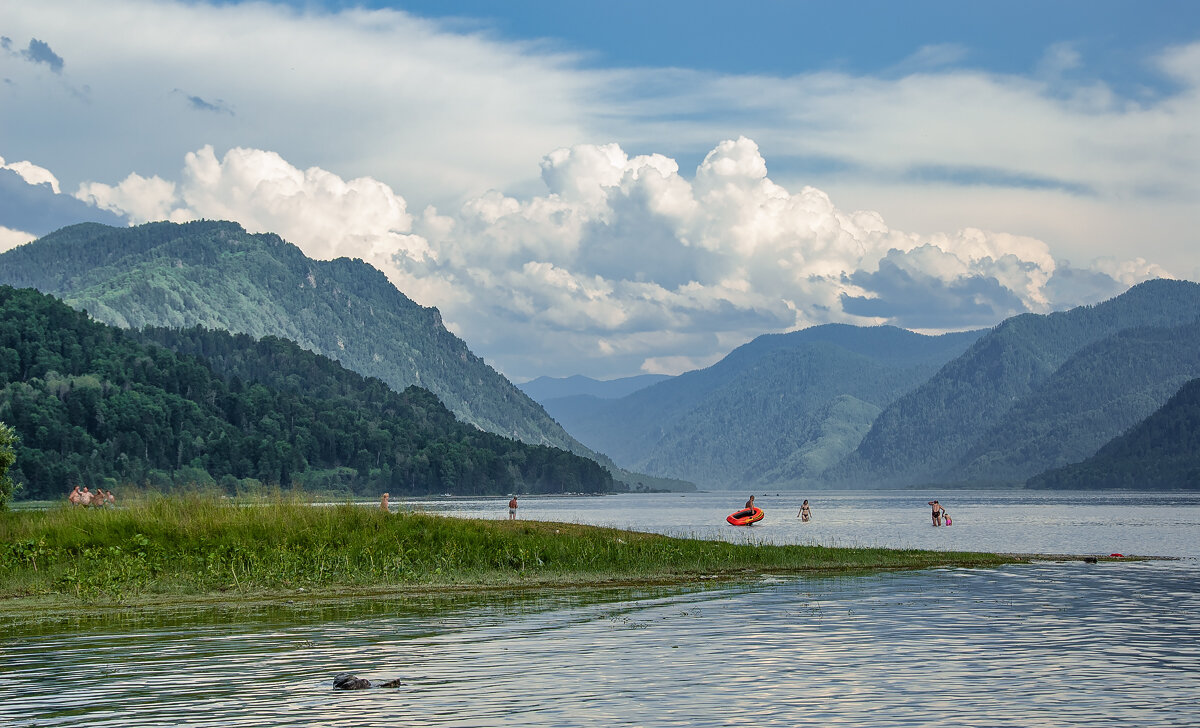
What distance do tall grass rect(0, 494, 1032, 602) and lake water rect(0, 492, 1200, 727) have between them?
5.22 m

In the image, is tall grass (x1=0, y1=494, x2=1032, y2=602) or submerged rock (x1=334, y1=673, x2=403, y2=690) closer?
submerged rock (x1=334, y1=673, x2=403, y2=690)

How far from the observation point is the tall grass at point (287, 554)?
4641cm

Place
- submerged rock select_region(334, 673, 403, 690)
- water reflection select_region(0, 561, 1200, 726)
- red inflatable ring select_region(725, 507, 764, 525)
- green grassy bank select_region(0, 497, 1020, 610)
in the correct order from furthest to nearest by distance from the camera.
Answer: red inflatable ring select_region(725, 507, 764, 525)
green grassy bank select_region(0, 497, 1020, 610)
submerged rock select_region(334, 673, 403, 690)
water reflection select_region(0, 561, 1200, 726)

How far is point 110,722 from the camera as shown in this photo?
2333 cm

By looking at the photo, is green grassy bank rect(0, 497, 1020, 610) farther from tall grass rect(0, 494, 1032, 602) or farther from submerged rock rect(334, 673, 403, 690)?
submerged rock rect(334, 673, 403, 690)

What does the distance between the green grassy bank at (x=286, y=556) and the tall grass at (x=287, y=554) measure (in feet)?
0.17

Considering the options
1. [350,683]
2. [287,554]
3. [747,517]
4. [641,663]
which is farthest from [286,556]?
[747,517]

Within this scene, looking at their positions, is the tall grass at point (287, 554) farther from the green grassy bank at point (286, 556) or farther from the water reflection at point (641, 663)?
the water reflection at point (641, 663)

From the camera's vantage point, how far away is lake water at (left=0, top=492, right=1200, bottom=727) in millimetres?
24234

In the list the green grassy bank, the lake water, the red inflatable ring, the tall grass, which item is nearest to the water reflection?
the lake water

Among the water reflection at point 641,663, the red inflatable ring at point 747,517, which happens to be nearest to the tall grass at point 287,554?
the water reflection at point 641,663

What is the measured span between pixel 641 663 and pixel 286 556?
21874 mm

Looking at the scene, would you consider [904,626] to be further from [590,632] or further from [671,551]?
[671,551]

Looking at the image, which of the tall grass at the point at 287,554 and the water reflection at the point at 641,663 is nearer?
the water reflection at the point at 641,663
